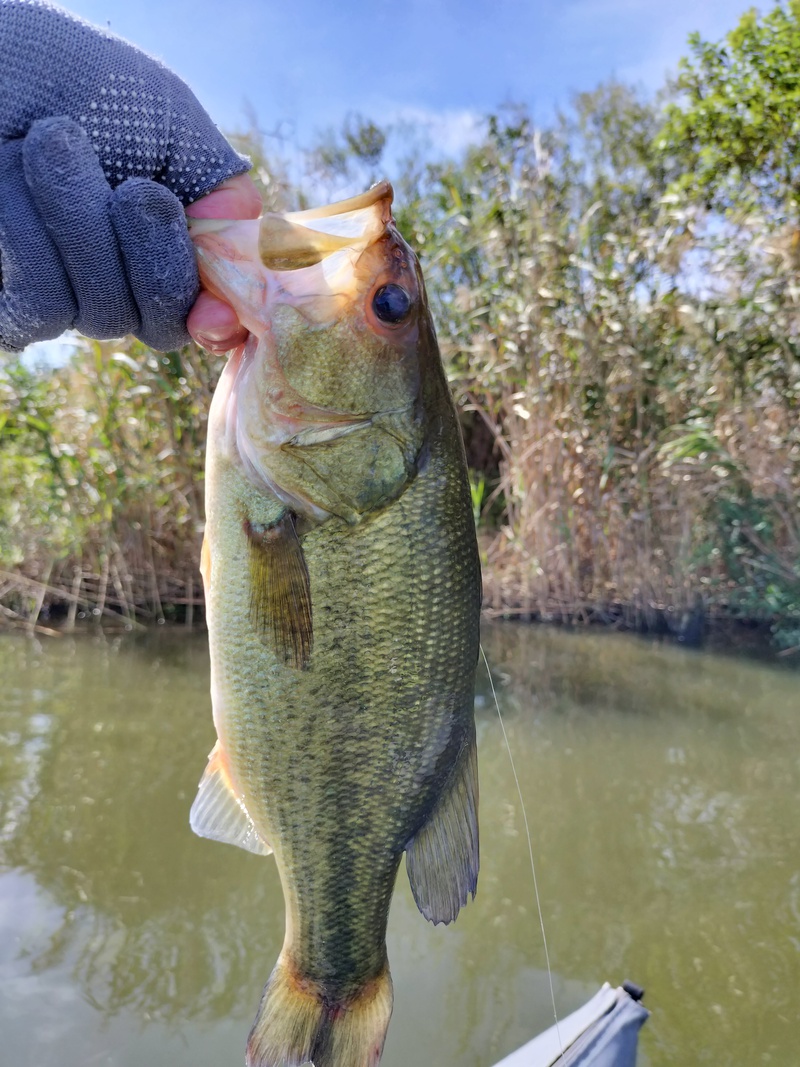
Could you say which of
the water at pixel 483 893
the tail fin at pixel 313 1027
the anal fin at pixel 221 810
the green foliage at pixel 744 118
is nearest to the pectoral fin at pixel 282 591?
the anal fin at pixel 221 810

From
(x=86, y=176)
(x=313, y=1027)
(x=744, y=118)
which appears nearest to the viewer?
(x=86, y=176)

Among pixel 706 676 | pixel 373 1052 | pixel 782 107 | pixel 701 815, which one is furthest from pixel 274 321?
pixel 782 107

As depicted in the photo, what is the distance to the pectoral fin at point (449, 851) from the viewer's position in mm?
1450

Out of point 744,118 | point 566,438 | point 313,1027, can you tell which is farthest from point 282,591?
point 744,118

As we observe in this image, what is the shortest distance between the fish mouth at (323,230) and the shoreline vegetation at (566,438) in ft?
19.2

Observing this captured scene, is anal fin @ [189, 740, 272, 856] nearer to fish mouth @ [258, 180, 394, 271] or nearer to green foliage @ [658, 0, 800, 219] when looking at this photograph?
fish mouth @ [258, 180, 394, 271]

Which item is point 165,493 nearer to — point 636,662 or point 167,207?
point 636,662

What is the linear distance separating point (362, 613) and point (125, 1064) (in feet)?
6.34

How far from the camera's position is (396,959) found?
9.68ft

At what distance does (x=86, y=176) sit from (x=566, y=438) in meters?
6.46

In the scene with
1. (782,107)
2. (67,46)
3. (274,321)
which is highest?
(782,107)

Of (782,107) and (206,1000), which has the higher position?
(782,107)

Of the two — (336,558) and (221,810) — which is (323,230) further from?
(221,810)

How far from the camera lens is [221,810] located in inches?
59.0
